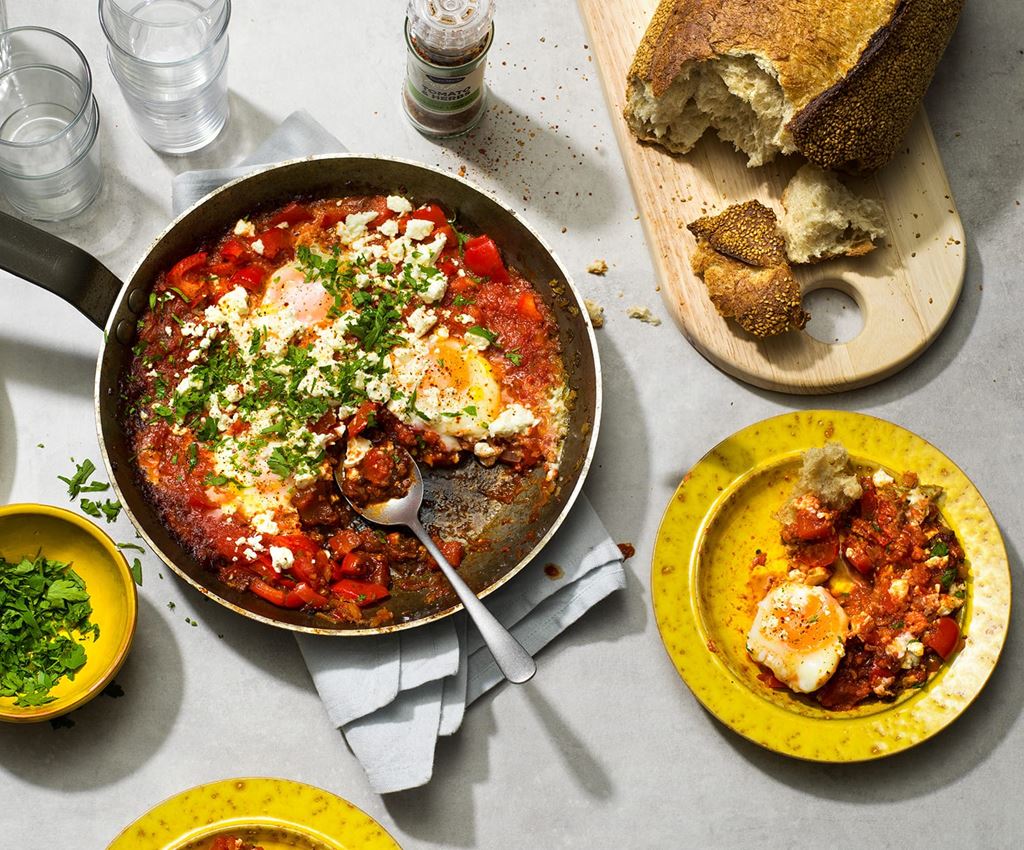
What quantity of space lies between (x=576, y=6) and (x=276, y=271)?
1552mm

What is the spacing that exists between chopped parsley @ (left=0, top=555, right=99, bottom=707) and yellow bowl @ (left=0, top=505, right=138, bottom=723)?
30mm

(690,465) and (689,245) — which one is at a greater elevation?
(689,245)

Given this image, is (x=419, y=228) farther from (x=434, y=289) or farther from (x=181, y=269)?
(x=181, y=269)

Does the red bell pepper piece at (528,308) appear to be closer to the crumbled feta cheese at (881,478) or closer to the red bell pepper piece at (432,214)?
the red bell pepper piece at (432,214)

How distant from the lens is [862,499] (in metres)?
3.80

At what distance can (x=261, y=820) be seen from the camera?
3.53m

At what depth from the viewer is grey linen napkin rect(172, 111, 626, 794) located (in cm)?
367

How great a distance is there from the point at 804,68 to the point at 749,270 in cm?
68

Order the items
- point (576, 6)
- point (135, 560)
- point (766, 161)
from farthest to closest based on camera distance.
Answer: point (576, 6), point (766, 161), point (135, 560)

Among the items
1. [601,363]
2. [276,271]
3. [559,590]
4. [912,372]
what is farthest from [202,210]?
[912,372]

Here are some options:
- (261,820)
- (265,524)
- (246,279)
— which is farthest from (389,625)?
(246,279)

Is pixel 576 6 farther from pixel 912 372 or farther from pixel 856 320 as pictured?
pixel 912 372

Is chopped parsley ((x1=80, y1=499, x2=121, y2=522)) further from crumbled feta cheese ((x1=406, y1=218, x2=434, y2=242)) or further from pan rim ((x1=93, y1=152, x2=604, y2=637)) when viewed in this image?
crumbled feta cheese ((x1=406, y1=218, x2=434, y2=242))

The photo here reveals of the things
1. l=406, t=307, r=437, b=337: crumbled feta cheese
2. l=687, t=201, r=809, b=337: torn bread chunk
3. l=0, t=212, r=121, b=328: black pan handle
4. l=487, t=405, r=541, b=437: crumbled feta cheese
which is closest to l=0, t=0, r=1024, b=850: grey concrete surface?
l=687, t=201, r=809, b=337: torn bread chunk
